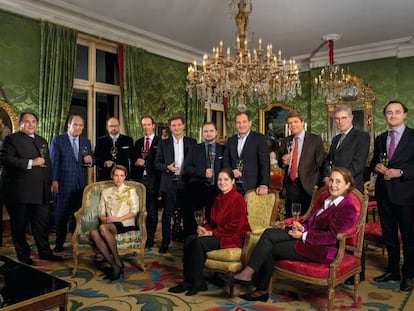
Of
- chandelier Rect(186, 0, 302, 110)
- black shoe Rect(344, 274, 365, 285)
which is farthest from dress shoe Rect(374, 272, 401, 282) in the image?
chandelier Rect(186, 0, 302, 110)

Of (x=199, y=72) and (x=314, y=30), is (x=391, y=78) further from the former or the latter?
(x=199, y=72)

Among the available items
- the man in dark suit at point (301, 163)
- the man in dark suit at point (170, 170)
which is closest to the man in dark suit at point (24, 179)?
the man in dark suit at point (170, 170)

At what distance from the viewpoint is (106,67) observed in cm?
727

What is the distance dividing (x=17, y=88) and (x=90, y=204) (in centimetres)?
279

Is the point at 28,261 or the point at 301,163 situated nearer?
A: the point at 301,163

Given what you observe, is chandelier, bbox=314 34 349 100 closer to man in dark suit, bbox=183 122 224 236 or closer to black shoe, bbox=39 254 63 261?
man in dark suit, bbox=183 122 224 236

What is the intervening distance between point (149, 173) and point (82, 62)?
10.4ft

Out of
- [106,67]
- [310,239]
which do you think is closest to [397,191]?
[310,239]

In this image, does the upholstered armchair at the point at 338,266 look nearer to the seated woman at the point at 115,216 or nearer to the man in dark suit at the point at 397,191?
the man in dark suit at the point at 397,191

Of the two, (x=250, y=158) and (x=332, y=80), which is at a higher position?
(x=332, y=80)

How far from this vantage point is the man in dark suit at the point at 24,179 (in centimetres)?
386

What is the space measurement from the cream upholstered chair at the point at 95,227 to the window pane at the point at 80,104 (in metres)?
2.96

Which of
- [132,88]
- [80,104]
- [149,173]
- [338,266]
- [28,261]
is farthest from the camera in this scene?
[132,88]

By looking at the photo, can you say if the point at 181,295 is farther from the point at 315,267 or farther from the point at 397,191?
the point at 397,191
